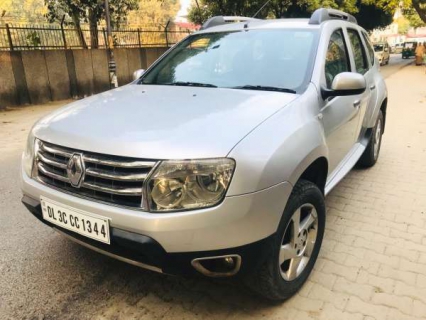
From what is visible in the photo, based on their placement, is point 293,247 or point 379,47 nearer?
point 293,247

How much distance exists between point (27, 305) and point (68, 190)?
854 mm

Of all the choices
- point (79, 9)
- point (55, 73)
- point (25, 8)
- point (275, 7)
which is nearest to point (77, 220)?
point (55, 73)

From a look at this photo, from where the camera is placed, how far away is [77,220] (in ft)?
6.95

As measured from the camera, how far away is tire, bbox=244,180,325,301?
7.05 ft

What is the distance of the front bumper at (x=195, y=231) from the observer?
1.88 meters

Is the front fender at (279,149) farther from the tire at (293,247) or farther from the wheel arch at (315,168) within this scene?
the tire at (293,247)

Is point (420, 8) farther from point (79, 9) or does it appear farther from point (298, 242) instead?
point (298, 242)

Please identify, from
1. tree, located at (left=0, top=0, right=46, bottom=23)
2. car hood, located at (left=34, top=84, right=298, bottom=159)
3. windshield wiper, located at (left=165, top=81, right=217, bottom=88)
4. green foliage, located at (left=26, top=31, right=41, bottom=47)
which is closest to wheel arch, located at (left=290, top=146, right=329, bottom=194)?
car hood, located at (left=34, top=84, right=298, bottom=159)

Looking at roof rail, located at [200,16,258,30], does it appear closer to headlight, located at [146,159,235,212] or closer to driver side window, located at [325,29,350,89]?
driver side window, located at [325,29,350,89]

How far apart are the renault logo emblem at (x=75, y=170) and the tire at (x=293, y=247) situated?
41.1 inches

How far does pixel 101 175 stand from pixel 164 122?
0.45 m

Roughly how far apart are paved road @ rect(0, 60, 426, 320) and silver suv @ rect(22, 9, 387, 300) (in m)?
0.26

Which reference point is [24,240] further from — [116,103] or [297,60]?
[297,60]

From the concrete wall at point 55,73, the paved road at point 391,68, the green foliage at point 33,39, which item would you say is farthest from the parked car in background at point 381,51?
the green foliage at point 33,39
